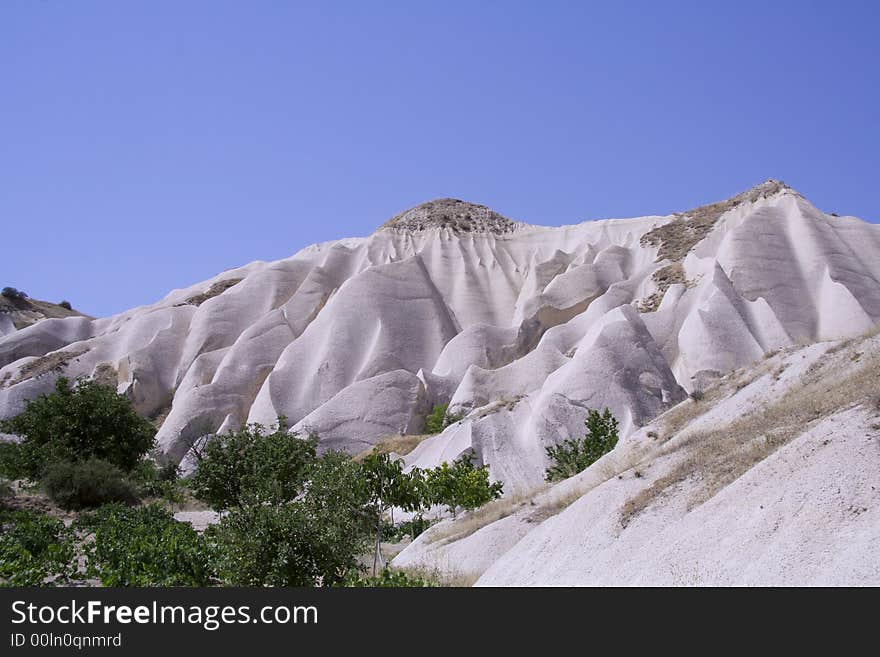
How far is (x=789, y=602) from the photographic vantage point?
7.80 meters

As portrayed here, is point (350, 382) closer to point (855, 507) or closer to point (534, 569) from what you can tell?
point (534, 569)

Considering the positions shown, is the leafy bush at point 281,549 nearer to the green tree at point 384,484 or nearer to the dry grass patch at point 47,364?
the green tree at point 384,484

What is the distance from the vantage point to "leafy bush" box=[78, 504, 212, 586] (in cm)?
1633

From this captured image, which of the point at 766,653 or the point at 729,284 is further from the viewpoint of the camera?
the point at 729,284

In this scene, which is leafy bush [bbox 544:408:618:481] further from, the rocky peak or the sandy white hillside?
the rocky peak

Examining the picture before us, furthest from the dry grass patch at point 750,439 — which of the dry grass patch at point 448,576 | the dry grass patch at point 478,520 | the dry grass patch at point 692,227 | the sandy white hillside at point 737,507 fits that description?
the dry grass patch at point 692,227

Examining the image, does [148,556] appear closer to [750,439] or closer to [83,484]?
[750,439]

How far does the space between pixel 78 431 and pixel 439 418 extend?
15.9 metres

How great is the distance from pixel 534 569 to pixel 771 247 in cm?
4642

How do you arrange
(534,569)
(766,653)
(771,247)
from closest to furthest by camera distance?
(766,653) → (534,569) → (771,247)

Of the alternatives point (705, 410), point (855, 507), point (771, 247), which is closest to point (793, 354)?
point (705, 410)

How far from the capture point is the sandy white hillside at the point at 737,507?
875cm

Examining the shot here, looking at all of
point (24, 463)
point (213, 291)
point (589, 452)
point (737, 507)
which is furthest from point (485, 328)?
point (737, 507)

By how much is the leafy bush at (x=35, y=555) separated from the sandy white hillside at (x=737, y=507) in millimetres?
7418
